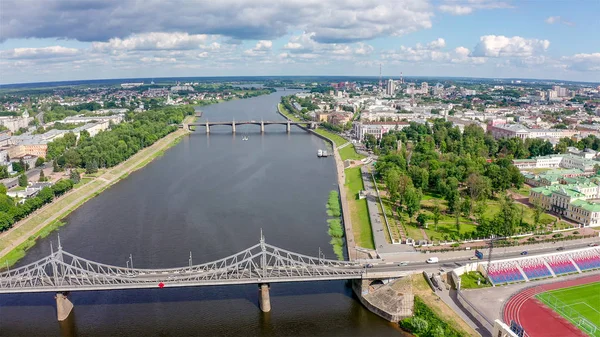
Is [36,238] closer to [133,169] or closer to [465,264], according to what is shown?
[133,169]

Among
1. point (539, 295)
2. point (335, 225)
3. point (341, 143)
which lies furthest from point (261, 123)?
point (539, 295)

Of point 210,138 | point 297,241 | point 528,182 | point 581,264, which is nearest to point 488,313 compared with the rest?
point 581,264

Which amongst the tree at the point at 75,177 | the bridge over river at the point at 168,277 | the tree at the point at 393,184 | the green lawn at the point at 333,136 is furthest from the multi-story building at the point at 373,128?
the bridge over river at the point at 168,277

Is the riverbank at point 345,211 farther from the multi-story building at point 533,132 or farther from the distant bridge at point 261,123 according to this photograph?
the multi-story building at point 533,132

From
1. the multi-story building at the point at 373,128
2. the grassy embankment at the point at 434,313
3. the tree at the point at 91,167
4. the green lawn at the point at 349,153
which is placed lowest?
the grassy embankment at the point at 434,313

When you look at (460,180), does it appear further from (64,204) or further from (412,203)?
(64,204)

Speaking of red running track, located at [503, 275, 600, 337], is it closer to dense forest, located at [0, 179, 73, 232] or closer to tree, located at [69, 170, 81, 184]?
dense forest, located at [0, 179, 73, 232]
